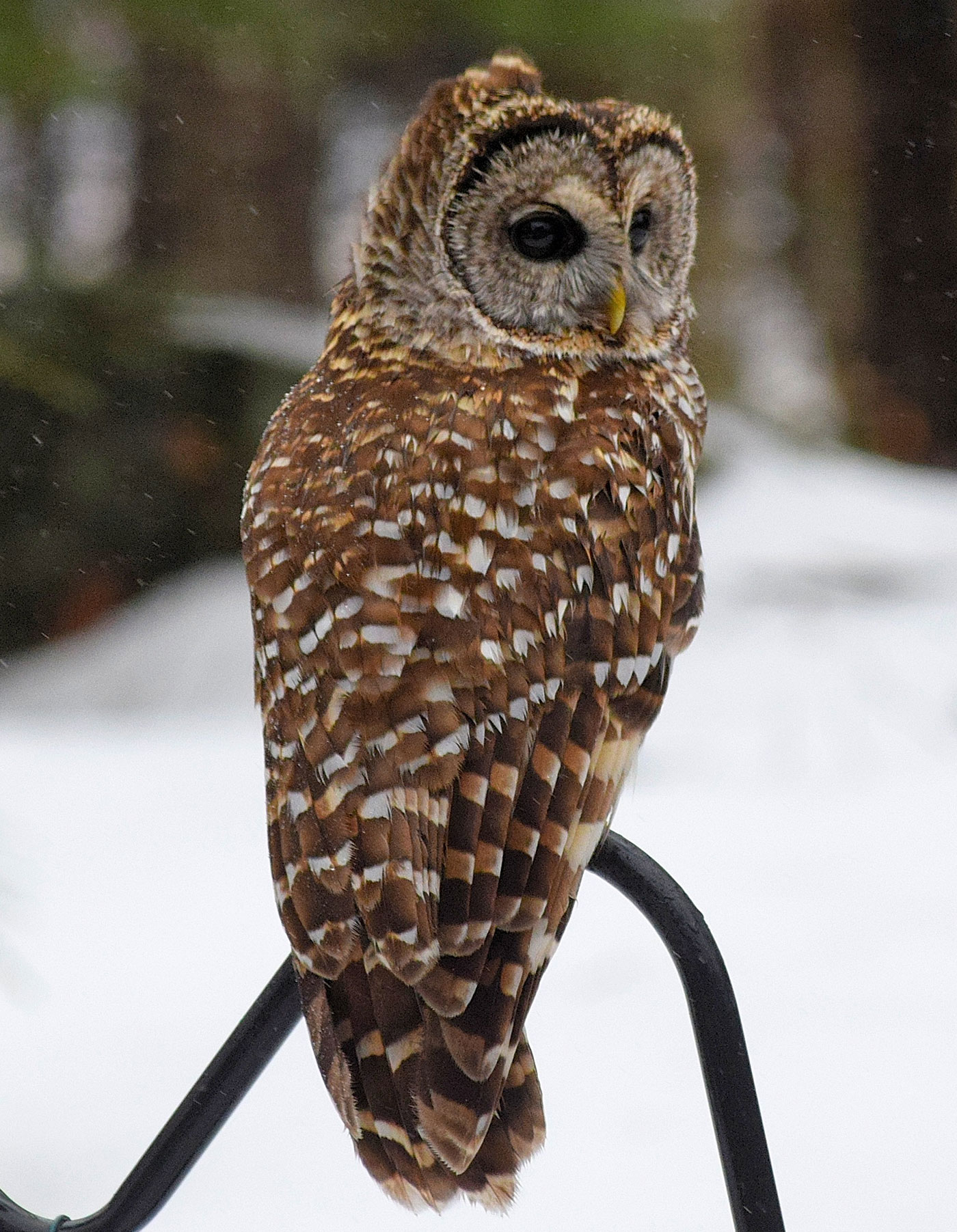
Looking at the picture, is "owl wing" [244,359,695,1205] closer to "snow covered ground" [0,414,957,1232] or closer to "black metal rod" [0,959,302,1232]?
"black metal rod" [0,959,302,1232]

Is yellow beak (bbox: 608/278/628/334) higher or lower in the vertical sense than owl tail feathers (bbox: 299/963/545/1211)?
higher

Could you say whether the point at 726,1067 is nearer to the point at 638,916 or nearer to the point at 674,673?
the point at 638,916

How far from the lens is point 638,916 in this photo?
2105mm

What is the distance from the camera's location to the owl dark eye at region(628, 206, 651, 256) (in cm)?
101

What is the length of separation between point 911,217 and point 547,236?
4.33m

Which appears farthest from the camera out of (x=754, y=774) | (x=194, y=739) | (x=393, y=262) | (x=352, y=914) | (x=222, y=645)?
(x=222, y=645)

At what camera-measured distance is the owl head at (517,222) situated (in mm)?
913

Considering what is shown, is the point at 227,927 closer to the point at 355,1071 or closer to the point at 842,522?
the point at 355,1071

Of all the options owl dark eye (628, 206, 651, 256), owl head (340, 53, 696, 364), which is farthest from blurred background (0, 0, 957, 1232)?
owl dark eye (628, 206, 651, 256)

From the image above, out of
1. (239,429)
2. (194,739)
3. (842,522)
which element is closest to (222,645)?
(194,739)

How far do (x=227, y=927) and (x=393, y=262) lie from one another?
4.35 ft

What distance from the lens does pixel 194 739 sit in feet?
9.36

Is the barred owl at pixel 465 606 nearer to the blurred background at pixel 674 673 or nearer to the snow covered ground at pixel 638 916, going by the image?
the blurred background at pixel 674 673

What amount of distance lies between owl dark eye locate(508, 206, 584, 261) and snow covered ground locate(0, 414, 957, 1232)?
920 mm
